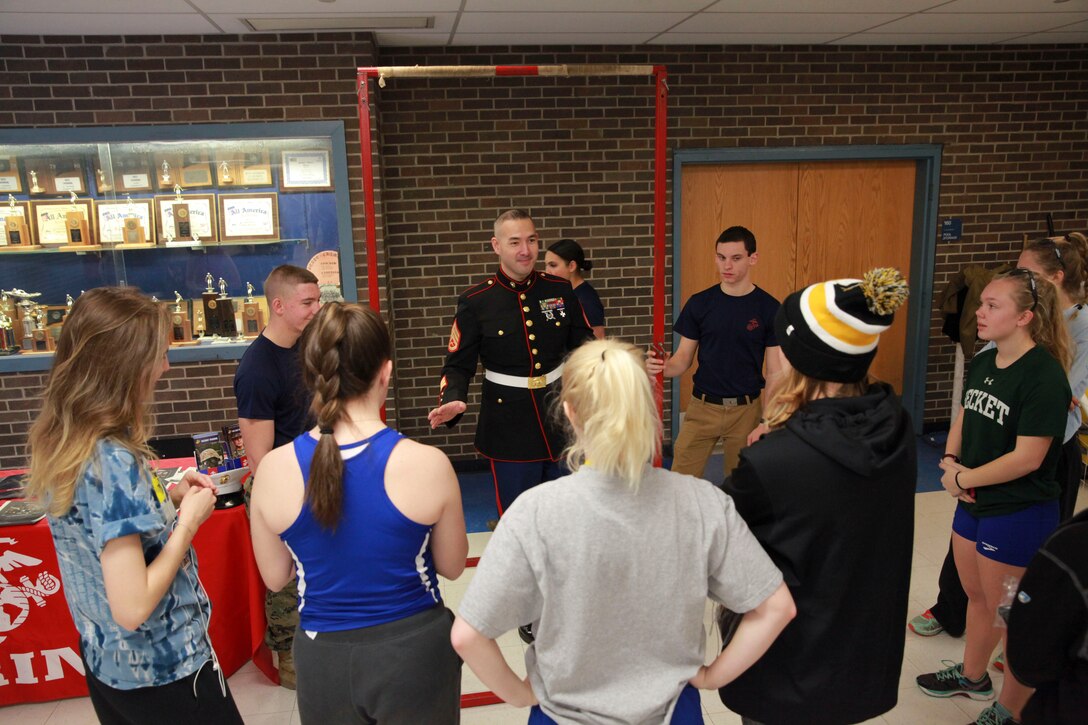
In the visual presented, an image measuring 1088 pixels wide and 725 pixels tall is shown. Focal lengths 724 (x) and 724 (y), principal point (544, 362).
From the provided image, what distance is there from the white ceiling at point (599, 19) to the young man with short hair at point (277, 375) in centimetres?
174

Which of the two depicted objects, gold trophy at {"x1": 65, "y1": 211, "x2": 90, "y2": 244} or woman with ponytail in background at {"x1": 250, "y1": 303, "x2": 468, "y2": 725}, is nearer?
woman with ponytail in background at {"x1": 250, "y1": 303, "x2": 468, "y2": 725}

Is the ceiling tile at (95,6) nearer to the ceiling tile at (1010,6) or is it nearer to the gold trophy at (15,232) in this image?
the gold trophy at (15,232)

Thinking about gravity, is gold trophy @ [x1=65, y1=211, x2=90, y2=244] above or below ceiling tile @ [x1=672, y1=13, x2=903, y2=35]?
below

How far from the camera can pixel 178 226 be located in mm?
4375

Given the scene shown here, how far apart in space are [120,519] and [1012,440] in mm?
2381

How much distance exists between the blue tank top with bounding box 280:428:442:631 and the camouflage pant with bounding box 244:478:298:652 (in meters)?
1.27

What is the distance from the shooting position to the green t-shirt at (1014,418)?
211cm

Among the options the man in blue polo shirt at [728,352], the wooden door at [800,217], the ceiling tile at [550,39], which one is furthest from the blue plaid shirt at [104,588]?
the wooden door at [800,217]

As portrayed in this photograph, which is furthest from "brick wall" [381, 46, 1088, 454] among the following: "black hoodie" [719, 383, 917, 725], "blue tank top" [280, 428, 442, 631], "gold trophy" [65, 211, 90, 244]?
"black hoodie" [719, 383, 917, 725]

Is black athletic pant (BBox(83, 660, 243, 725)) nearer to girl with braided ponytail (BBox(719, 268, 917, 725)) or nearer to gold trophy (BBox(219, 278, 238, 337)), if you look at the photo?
girl with braided ponytail (BBox(719, 268, 917, 725))

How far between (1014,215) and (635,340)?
9.66 feet

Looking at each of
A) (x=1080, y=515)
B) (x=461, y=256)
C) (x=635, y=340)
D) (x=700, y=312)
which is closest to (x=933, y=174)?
(x=635, y=340)

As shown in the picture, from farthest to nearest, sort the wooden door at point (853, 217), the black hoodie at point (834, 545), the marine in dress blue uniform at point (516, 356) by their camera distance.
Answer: the wooden door at point (853, 217) → the marine in dress blue uniform at point (516, 356) → the black hoodie at point (834, 545)

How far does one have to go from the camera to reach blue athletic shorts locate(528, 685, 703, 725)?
53.2 inches
